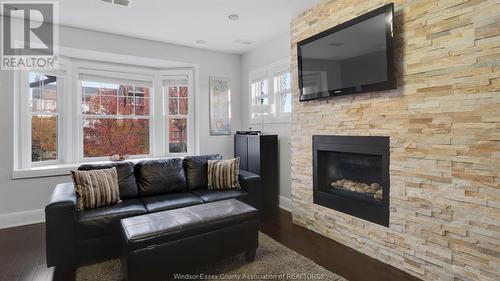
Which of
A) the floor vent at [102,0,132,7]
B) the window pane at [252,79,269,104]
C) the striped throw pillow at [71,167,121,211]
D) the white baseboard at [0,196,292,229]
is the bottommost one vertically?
the white baseboard at [0,196,292,229]

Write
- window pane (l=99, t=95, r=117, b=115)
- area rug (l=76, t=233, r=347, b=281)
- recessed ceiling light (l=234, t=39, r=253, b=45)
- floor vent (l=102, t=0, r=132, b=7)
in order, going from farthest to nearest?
window pane (l=99, t=95, r=117, b=115) < recessed ceiling light (l=234, t=39, r=253, b=45) < floor vent (l=102, t=0, r=132, b=7) < area rug (l=76, t=233, r=347, b=281)

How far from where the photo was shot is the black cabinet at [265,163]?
389 centimetres

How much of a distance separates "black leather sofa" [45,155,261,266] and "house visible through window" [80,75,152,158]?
56.7 inches

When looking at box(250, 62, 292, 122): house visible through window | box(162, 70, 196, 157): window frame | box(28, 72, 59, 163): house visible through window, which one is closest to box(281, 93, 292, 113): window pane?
box(250, 62, 292, 122): house visible through window

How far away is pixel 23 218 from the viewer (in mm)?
A: 3389

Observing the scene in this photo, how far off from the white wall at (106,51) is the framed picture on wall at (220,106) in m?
0.09

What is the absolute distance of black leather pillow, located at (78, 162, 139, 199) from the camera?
3.00 m

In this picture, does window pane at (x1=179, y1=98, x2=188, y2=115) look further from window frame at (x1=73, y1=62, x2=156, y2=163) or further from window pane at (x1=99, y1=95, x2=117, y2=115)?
window pane at (x1=99, y1=95, x2=117, y2=115)

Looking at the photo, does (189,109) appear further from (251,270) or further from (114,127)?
(251,270)

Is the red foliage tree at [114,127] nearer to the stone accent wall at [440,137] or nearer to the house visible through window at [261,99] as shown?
the house visible through window at [261,99]

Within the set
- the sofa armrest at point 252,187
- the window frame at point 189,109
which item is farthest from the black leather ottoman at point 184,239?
the window frame at point 189,109

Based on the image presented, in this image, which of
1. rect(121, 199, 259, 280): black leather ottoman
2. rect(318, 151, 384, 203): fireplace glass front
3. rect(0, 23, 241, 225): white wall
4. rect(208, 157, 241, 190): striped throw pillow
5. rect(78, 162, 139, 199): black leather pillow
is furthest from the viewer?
rect(208, 157, 241, 190): striped throw pillow

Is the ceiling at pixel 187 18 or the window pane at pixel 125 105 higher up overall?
the ceiling at pixel 187 18

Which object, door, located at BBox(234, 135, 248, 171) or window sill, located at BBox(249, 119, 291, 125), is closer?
window sill, located at BBox(249, 119, 291, 125)
